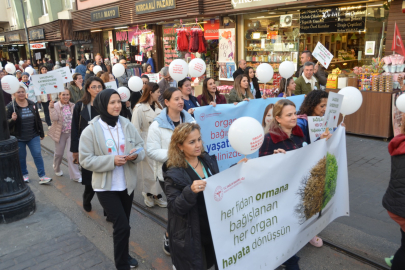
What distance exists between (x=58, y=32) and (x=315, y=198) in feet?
67.2

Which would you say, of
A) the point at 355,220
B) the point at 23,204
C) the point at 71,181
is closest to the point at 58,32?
the point at 71,181

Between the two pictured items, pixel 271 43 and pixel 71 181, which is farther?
pixel 271 43

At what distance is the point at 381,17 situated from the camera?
8445mm

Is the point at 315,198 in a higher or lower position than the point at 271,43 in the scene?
lower

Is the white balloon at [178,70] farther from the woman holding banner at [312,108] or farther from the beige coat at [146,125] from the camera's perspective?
the woman holding banner at [312,108]

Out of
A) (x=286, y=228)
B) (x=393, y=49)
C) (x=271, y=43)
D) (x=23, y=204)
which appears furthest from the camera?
(x=271, y=43)

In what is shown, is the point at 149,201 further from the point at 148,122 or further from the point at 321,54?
the point at 321,54

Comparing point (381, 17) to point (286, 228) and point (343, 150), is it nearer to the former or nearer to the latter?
point (343, 150)

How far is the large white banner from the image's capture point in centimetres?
267

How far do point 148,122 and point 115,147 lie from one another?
5.12ft

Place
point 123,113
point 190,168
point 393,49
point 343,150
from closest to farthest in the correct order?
point 190,168 < point 343,150 < point 123,113 < point 393,49

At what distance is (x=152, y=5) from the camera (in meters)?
13.9

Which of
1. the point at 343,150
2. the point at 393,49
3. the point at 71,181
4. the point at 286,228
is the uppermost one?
the point at 393,49

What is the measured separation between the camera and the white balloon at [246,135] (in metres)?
2.73
